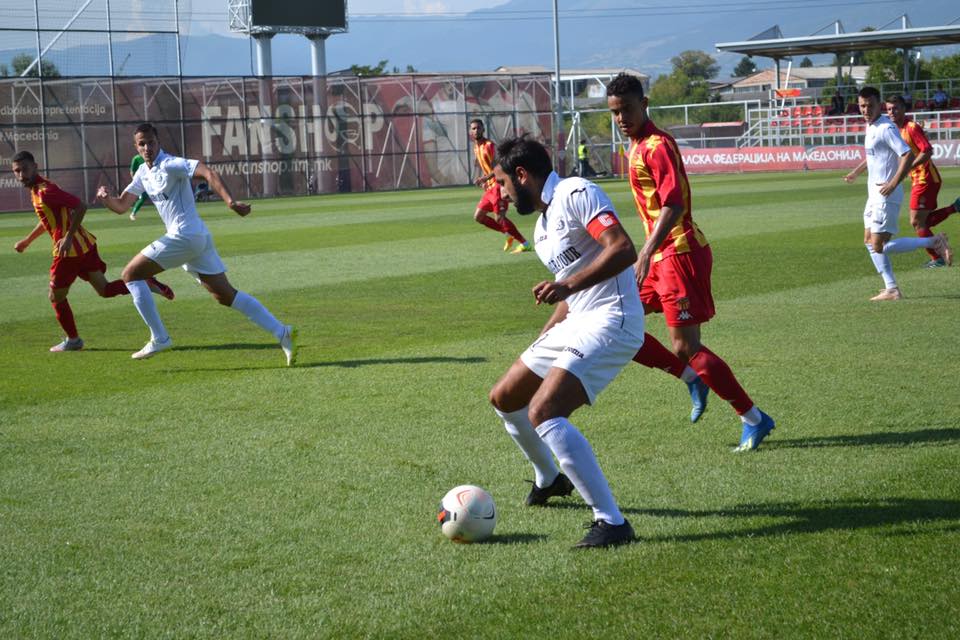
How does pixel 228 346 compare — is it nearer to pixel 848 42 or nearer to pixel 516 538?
pixel 516 538

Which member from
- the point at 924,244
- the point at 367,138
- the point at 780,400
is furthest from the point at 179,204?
the point at 367,138

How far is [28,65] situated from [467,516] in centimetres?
4472

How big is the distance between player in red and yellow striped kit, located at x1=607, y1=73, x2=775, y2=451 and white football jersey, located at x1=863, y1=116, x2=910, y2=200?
6.38m

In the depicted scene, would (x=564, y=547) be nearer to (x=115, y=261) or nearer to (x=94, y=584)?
(x=94, y=584)

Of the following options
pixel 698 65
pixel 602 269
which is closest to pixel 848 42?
pixel 602 269

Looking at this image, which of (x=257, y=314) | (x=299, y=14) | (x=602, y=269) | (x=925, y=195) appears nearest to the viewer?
(x=602, y=269)

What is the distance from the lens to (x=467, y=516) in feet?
17.3

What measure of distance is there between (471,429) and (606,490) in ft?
7.82

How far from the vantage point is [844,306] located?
12.4 m

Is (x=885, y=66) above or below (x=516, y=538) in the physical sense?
above

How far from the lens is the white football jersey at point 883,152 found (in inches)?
500

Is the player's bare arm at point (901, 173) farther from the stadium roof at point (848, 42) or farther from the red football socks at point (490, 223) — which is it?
the stadium roof at point (848, 42)

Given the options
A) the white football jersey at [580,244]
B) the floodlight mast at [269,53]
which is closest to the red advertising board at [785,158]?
the floodlight mast at [269,53]

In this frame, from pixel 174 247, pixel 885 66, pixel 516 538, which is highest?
pixel 885 66
